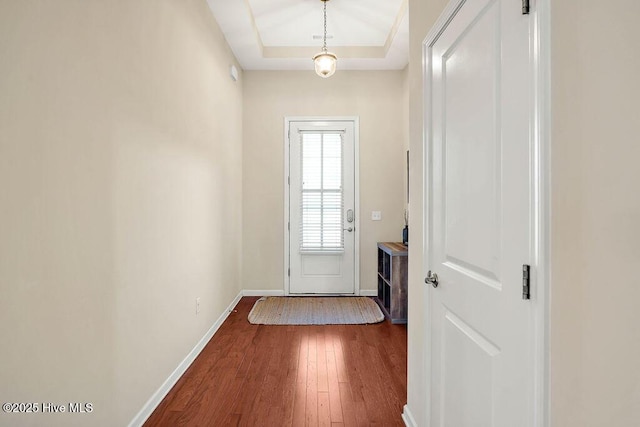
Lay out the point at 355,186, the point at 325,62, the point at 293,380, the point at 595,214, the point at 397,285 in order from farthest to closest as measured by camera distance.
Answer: the point at 355,186
the point at 397,285
the point at 325,62
the point at 293,380
the point at 595,214

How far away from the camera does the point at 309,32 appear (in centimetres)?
373

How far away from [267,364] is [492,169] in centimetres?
216

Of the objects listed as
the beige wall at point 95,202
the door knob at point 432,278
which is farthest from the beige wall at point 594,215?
the beige wall at point 95,202

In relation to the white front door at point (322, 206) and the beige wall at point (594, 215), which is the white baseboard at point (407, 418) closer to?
the beige wall at point (594, 215)

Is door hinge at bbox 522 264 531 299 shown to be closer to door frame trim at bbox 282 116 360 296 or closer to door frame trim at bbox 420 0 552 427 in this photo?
door frame trim at bbox 420 0 552 427

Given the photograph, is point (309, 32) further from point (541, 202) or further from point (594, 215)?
point (594, 215)

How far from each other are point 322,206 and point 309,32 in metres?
2.02

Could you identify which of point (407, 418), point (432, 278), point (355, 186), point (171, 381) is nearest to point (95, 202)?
point (171, 381)

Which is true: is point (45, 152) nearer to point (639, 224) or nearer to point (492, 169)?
point (492, 169)

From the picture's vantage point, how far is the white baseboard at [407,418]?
1756mm

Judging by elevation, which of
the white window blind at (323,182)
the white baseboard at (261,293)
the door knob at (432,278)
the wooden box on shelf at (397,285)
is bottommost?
the white baseboard at (261,293)

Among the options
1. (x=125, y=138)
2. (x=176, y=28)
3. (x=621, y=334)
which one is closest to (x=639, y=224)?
(x=621, y=334)

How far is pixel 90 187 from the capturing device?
4.74ft

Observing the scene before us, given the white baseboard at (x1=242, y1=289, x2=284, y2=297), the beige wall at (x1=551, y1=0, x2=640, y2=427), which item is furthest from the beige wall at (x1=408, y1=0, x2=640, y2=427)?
the white baseboard at (x1=242, y1=289, x2=284, y2=297)
